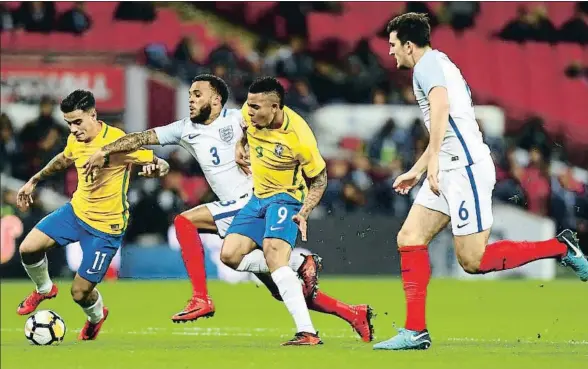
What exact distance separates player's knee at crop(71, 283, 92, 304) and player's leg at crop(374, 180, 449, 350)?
8.95ft

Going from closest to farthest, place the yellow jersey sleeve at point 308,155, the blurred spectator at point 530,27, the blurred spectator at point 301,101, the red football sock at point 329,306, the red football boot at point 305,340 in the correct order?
the red football boot at point 305,340, the yellow jersey sleeve at point 308,155, the red football sock at point 329,306, the blurred spectator at point 301,101, the blurred spectator at point 530,27

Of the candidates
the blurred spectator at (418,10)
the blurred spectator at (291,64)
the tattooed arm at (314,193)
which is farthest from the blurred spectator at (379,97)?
the tattooed arm at (314,193)

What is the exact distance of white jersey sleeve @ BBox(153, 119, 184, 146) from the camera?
10117 millimetres

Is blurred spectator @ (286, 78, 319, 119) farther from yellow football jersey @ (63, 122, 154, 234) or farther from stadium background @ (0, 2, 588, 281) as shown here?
yellow football jersey @ (63, 122, 154, 234)

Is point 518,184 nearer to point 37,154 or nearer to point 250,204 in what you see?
point 37,154

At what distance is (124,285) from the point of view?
677 inches

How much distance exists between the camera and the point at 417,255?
339 inches

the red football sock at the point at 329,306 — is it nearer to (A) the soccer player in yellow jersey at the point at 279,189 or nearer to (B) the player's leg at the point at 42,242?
(A) the soccer player in yellow jersey at the point at 279,189

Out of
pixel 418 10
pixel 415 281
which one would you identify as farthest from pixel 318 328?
pixel 418 10

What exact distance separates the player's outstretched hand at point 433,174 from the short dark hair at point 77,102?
3175 millimetres

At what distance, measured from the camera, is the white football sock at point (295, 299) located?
9016mm

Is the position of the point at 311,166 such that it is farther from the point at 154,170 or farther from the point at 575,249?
the point at 575,249

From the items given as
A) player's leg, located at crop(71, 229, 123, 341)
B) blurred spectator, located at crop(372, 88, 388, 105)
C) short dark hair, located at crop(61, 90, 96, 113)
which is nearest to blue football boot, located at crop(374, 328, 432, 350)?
player's leg, located at crop(71, 229, 123, 341)

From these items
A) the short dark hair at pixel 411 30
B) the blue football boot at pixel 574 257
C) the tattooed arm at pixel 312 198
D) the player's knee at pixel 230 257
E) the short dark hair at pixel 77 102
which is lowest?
the player's knee at pixel 230 257
